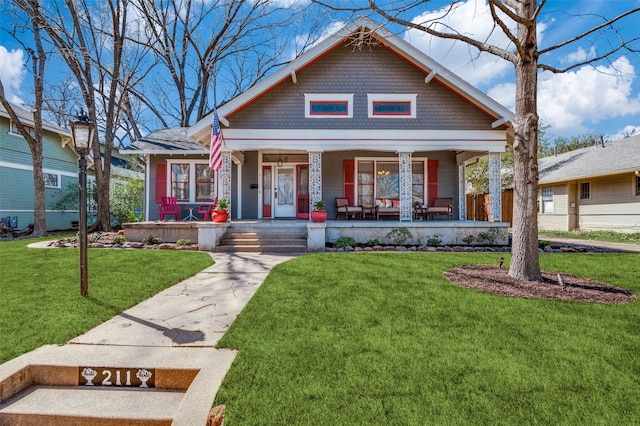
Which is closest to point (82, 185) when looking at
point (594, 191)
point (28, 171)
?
point (28, 171)

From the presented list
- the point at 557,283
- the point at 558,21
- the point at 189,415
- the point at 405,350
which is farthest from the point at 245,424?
the point at 558,21

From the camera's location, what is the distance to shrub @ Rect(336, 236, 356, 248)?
849 centimetres

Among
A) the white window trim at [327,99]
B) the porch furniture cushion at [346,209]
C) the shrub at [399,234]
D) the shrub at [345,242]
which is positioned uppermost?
the white window trim at [327,99]

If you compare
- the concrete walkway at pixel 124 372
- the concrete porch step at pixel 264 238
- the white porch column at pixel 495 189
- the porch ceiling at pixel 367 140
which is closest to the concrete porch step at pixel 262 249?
the concrete porch step at pixel 264 238

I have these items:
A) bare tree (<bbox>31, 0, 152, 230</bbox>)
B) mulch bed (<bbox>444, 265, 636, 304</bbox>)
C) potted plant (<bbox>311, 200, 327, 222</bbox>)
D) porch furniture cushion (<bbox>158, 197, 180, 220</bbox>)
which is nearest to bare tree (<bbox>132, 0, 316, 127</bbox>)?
bare tree (<bbox>31, 0, 152, 230</bbox>)

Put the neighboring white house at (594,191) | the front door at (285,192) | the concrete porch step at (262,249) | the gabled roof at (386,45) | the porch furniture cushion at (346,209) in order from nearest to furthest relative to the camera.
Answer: the concrete porch step at (262,249) → the gabled roof at (386,45) → the porch furniture cushion at (346,209) → the front door at (285,192) → the neighboring white house at (594,191)

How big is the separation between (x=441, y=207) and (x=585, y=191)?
10365 mm

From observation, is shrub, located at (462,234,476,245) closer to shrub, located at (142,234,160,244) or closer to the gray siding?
the gray siding

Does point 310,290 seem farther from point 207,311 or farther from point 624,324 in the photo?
point 624,324

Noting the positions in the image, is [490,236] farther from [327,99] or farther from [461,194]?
[327,99]

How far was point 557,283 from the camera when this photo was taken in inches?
183

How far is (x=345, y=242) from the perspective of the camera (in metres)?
8.55

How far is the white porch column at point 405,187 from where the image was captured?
980cm

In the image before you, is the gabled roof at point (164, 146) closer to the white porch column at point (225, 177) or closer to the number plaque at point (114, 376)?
the white porch column at point (225, 177)
